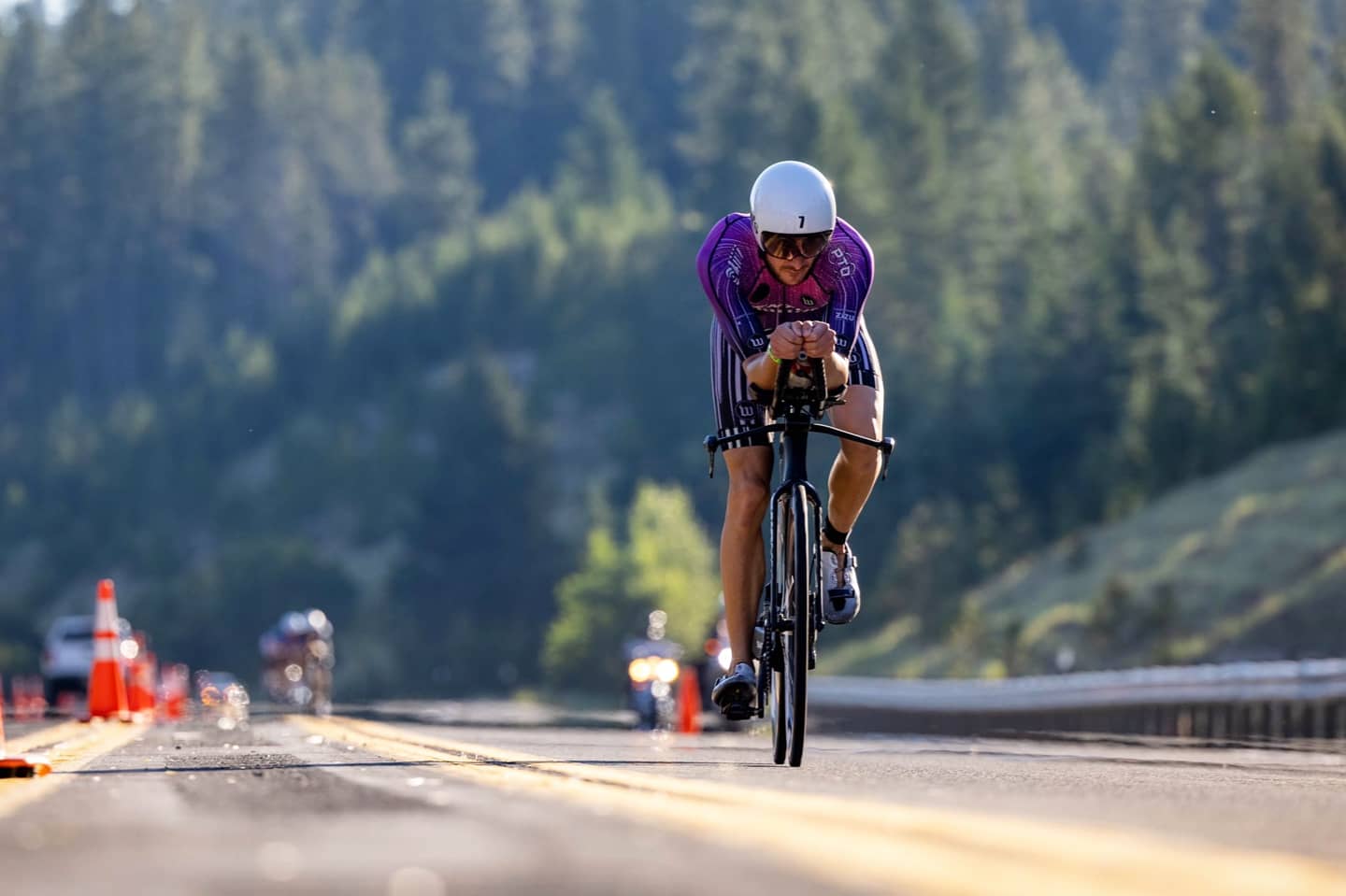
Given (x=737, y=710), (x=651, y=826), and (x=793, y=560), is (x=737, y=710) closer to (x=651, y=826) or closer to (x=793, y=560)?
(x=793, y=560)

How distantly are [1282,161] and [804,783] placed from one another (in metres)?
73.3

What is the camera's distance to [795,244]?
10.0m

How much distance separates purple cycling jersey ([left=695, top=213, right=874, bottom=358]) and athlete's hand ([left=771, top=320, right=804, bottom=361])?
48 centimetres

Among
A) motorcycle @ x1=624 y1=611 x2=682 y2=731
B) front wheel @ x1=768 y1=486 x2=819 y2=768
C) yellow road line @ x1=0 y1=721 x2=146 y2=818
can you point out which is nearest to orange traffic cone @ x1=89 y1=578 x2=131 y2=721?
yellow road line @ x1=0 y1=721 x2=146 y2=818

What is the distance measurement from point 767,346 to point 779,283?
0.48 meters

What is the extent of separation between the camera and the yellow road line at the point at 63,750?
7594 mm

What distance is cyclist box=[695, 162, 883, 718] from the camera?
388 inches

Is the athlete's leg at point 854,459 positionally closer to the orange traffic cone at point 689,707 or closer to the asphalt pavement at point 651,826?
the asphalt pavement at point 651,826

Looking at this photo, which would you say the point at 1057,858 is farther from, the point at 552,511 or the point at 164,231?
the point at 164,231

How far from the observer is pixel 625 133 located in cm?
16200

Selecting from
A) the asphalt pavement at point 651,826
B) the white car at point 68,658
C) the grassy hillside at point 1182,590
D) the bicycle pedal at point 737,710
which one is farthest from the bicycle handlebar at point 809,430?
the white car at point 68,658

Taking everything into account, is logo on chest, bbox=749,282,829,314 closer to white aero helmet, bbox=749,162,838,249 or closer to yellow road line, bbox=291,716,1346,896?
white aero helmet, bbox=749,162,838,249

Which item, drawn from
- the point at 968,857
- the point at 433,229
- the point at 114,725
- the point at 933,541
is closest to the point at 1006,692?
the point at 114,725

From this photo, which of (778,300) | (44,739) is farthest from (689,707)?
(778,300)
